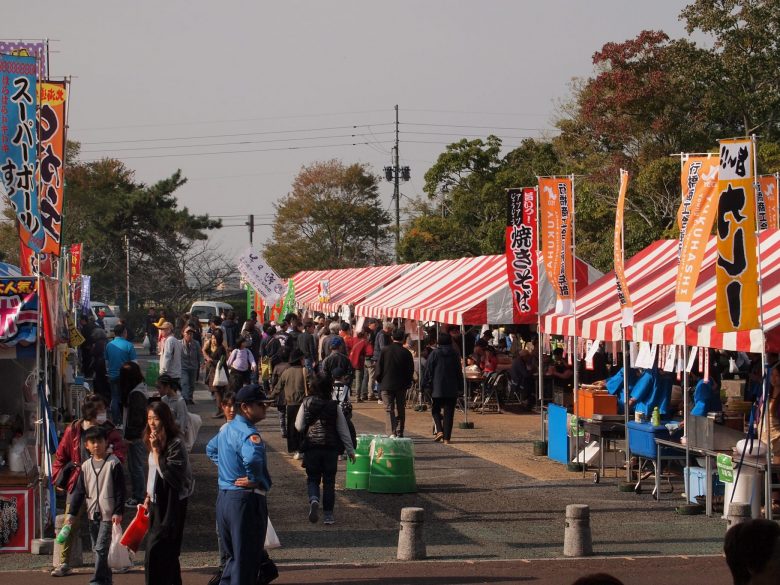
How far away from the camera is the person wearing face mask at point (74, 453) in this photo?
29.9 ft

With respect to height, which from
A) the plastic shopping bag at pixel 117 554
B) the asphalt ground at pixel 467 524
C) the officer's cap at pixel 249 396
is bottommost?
the asphalt ground at pixel 467 524

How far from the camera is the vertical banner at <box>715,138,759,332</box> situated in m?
10.6

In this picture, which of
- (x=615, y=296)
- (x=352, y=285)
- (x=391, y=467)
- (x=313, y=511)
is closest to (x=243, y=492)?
(x=313, y=511)

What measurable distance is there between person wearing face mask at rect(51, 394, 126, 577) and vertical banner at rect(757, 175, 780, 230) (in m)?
11.9

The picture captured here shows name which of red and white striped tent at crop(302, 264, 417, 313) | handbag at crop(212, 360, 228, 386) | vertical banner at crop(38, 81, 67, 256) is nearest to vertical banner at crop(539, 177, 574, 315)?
vertical banner at crop(38, 81, 67, 256)

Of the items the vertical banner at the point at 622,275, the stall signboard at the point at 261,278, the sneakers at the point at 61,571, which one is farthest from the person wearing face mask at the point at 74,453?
the stall signboard at the point at 261,278

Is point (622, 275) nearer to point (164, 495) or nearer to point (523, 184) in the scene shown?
point (164, 495)

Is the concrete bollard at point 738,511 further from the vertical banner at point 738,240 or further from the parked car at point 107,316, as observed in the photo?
the parked car at point 107,316

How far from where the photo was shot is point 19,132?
10.3 m

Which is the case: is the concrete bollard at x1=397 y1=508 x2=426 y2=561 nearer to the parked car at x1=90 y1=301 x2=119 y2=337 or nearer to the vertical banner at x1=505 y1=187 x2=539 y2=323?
the vertical banner at x1=505 y1=187 x2=539 y2=323

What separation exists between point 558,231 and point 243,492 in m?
9.80

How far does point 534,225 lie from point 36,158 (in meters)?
9.66

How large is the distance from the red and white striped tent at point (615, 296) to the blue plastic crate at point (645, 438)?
1.32 meters

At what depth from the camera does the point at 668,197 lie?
2964cm
